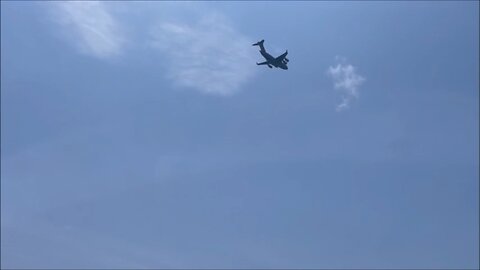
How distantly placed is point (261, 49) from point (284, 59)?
676 centimetres

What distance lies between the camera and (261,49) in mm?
88688

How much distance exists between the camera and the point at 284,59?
85.8 metres
